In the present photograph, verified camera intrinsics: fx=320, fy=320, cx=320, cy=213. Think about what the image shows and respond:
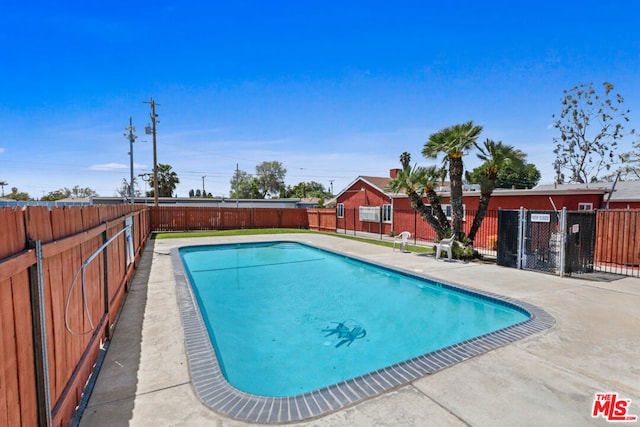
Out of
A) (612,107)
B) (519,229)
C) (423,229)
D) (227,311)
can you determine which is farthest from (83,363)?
(612,107)

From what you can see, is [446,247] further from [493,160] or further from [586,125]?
[586,125]

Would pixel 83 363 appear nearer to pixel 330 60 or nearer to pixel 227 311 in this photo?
pixel 227 311

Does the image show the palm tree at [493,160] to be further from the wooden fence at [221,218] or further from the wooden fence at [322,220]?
the wooden fence at [221,218]

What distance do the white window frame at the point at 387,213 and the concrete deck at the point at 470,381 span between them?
41.9 ft

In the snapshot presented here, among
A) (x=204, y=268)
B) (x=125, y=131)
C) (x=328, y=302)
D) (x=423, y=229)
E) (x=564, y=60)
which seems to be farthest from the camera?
(x=125, y=131)

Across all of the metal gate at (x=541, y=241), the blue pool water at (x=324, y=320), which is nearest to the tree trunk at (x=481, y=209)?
the metal gate at (x=541, y=241)

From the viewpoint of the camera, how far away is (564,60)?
1390 cm

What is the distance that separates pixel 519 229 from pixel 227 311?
7786 mm

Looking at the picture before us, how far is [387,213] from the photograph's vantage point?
1852 centimetres

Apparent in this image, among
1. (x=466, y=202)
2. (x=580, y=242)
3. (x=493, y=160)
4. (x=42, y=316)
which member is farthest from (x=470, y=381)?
(x=466, y=202)

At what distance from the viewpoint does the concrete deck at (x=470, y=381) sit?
99.5 inches

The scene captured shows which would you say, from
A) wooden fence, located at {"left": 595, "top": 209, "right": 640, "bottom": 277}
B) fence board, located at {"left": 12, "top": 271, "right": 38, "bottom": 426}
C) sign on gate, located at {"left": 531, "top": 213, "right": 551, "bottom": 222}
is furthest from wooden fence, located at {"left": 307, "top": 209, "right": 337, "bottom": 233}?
fence board, located at {"left": 12, "top": 271, "right": 38, "bottom": 426}

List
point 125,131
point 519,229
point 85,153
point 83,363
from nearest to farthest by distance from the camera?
point 83,363 < point 519,229 < point 125,131 < point 85,153

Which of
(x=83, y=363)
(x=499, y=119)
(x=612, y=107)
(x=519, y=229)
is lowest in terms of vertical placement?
(x=83, y=363)
